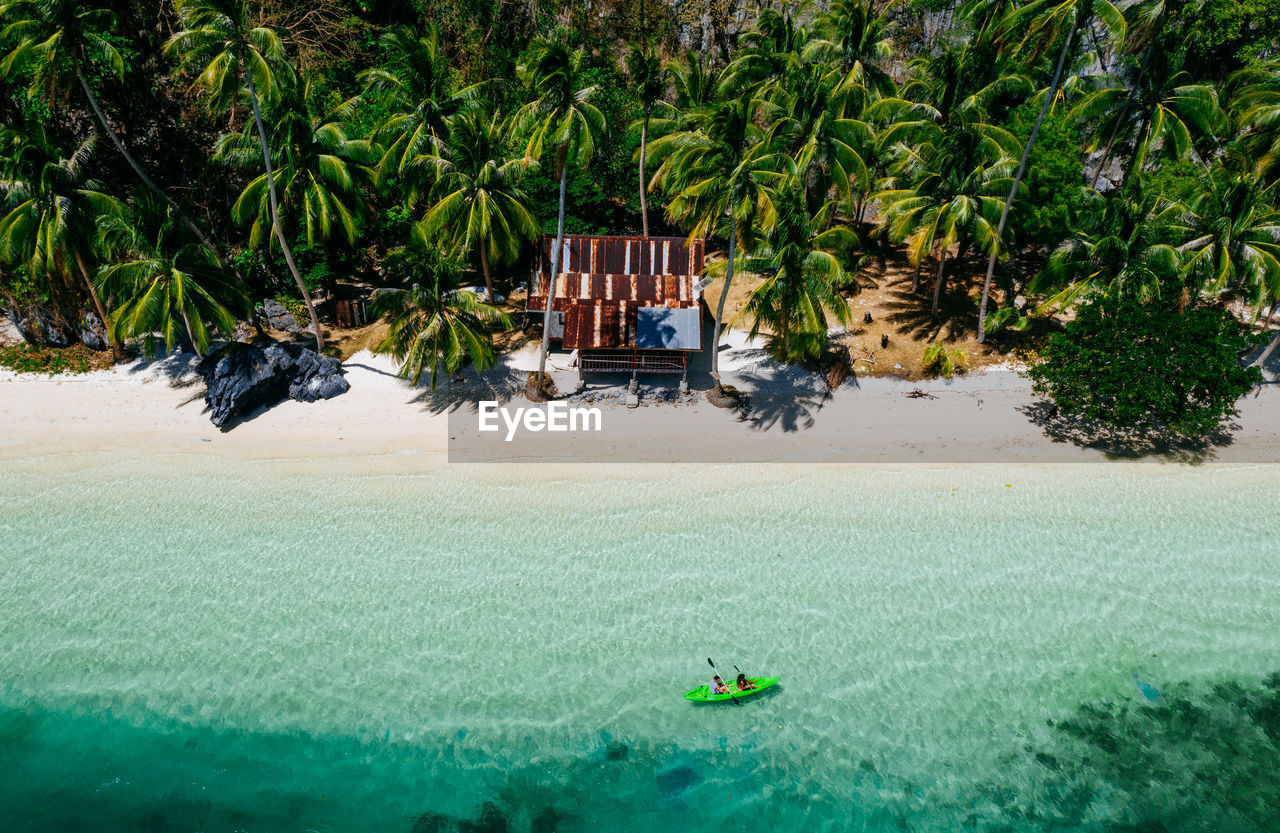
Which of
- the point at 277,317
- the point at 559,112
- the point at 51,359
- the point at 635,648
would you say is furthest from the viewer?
the point at 277,317

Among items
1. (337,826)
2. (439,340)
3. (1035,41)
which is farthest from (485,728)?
(1035,41)

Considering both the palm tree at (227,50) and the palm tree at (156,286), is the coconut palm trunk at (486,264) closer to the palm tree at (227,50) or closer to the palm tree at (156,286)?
the palm tree at (227,50)

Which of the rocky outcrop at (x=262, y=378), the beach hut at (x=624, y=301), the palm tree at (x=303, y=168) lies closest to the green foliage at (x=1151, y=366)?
the beach hut at (x=624, y=301)

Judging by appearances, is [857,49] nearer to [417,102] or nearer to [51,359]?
[417,102]

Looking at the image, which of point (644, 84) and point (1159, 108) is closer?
point (1159, 108)

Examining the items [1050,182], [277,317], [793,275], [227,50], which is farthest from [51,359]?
[1050,182]
